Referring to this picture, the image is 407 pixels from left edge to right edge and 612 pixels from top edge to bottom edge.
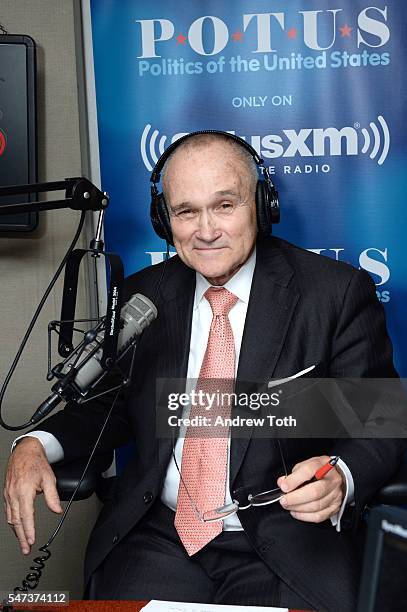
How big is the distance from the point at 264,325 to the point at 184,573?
53cm

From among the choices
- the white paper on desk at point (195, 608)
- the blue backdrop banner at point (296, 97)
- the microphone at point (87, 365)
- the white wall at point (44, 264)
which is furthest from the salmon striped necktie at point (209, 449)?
the white wall at point (44, 264)

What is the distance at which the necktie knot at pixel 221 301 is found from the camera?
5.81 ft

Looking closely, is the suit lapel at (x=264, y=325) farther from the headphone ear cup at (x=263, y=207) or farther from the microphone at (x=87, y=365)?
the microphone at (x=87, y=365)

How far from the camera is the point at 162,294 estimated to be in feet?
6.16

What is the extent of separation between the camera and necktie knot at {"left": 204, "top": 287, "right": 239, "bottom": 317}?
5.81 ft

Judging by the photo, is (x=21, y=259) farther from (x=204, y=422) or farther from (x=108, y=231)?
(x=204, y=422)

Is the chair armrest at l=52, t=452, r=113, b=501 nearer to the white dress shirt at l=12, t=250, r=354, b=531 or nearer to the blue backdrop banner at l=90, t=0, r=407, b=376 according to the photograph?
the white dress shirt at l=12, t=250, r=354, b=531

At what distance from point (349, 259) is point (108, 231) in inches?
27.5

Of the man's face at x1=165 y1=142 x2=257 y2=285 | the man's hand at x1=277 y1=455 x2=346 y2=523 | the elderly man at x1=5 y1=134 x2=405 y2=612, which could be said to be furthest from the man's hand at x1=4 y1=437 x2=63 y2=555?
the man's face at x1=165 y1=142 x2=257 y2=285

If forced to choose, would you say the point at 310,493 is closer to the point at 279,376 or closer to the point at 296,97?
the point at 279,376

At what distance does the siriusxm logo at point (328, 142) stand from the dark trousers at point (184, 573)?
3.55 ft

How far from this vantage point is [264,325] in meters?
1.71

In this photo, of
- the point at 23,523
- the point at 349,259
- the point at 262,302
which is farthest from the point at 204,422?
the point at 349,259

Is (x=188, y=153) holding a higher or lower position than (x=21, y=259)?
higher
